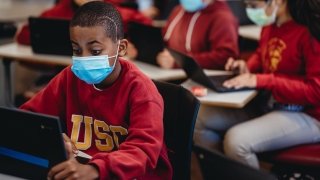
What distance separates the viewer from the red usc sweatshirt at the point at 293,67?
6.69 feet

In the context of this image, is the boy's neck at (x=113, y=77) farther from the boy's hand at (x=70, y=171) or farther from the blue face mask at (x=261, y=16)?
the blue face mask at (x=261, y=16)

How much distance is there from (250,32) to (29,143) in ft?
8.17

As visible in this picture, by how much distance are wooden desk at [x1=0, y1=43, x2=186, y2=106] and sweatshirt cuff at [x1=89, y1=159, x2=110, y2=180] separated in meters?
1.20

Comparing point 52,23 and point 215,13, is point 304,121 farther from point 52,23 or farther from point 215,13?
point 52,23

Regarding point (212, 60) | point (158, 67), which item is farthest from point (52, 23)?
point (212, 60)

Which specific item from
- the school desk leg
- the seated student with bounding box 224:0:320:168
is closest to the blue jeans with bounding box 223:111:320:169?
the seated student with bounding box 224:0:320:168

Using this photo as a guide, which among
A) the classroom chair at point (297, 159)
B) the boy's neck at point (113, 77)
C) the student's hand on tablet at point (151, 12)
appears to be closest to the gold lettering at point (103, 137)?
the boy's neck at point (113, 77)

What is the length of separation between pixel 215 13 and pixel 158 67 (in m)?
0.45

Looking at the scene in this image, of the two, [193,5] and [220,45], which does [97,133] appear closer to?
[220,45]

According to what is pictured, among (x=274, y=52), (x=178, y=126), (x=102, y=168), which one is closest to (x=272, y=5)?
(x=274, y=52)

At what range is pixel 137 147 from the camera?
1.25 metres

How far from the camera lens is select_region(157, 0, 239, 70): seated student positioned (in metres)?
2.61

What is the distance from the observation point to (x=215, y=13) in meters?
2.67

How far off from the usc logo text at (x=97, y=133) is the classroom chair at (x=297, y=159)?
0.85 m
